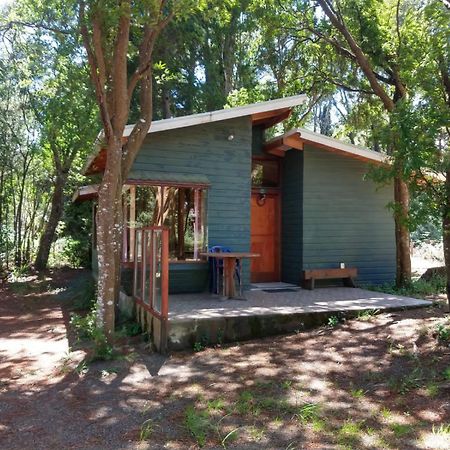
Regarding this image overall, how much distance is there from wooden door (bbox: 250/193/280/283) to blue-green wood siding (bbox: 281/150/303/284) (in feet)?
0.48

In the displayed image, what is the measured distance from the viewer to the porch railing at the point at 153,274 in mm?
5633

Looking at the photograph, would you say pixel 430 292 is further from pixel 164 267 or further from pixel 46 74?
pixel 46 74

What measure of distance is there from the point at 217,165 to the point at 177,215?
4.04 ft

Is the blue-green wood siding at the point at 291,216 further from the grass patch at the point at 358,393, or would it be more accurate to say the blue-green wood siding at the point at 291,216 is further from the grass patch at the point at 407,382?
the grass patch at the point at 358,393

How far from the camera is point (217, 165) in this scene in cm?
880

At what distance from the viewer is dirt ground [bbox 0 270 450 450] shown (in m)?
3.49

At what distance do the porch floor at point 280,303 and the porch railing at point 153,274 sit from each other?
29cm

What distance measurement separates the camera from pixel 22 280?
1343cm

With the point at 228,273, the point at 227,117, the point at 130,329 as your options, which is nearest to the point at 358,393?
the point at 130,329

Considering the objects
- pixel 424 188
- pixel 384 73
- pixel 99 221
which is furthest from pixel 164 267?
pixel 384 73

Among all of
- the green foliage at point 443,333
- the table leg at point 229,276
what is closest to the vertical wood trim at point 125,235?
the table leg at point 229,276

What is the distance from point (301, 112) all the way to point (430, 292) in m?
8.05

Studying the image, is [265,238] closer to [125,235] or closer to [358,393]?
[125,235]

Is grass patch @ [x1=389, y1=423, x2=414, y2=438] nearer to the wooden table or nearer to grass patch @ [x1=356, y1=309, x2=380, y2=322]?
grass patch @ [x1=356, y1=309, x2=380, y2=322]
